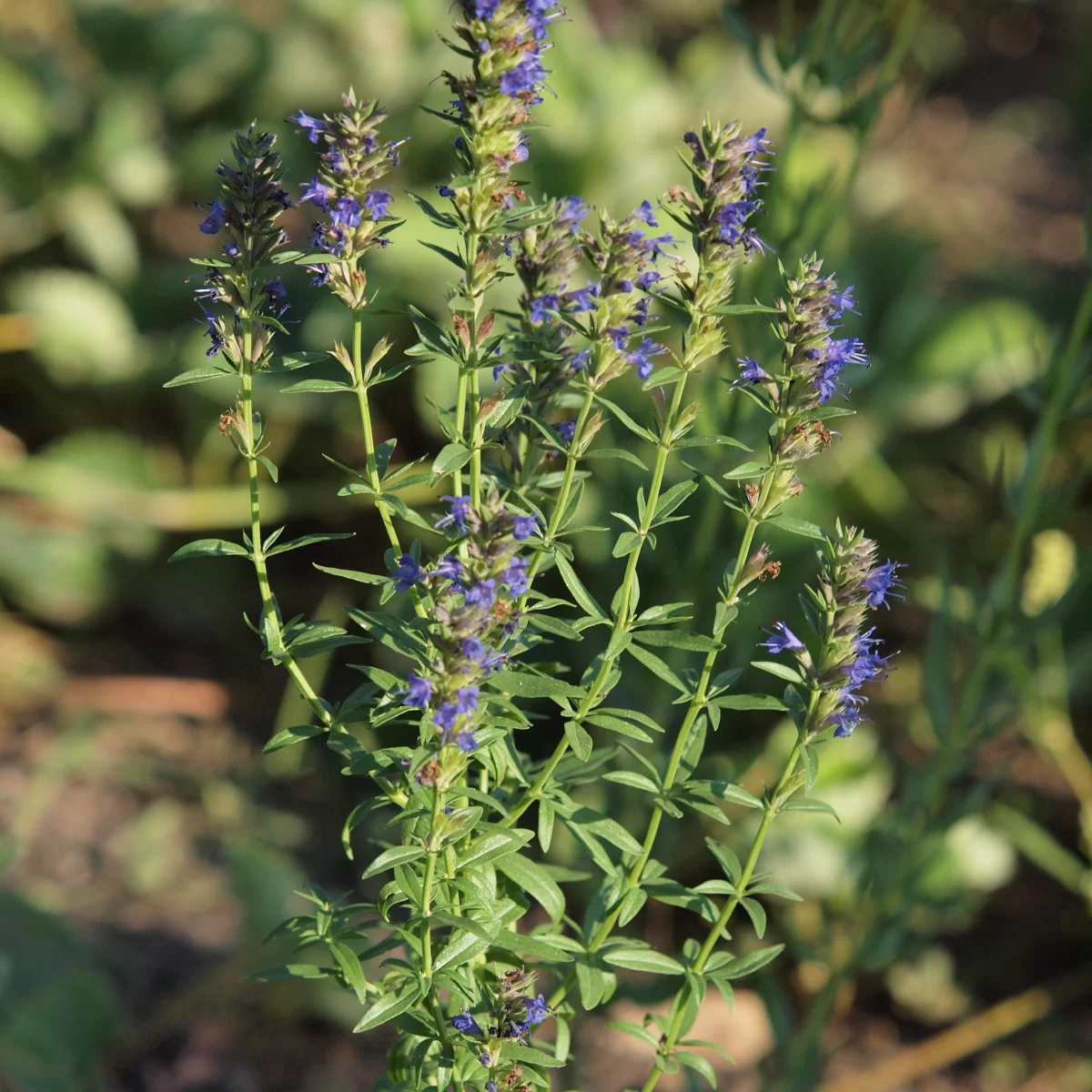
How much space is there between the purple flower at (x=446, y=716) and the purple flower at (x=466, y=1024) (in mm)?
298

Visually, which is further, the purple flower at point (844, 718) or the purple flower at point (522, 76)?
the purple flower at point (844, 718)

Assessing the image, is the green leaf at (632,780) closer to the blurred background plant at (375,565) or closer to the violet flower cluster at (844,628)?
the violet flower cluster at (844,628)

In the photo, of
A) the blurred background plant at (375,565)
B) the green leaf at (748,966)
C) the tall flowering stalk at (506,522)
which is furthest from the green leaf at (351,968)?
the blurred background plant at (375,565)

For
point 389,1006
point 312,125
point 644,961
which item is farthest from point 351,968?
point 312,125

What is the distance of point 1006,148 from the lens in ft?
16.5

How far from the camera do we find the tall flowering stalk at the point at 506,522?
0.93m

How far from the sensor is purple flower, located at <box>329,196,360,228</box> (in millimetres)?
924

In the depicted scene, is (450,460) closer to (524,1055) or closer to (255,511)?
(255,511)

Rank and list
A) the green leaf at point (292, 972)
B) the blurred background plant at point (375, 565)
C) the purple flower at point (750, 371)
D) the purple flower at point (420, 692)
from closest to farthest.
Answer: the purple flower at point (420, 692) → the purple flower at point (750, 371) → the green leaf at point (292, 972) → the blurred background plant at point (375, 565)

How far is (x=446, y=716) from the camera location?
2.86ft

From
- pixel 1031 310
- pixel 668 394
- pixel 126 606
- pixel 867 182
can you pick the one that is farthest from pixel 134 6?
pixel 1031 310

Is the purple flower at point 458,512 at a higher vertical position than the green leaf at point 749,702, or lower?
higher

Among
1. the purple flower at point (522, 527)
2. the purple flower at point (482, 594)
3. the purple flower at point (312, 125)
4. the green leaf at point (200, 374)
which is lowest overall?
the purple flower at point (482, 594)

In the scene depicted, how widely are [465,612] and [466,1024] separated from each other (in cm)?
38
